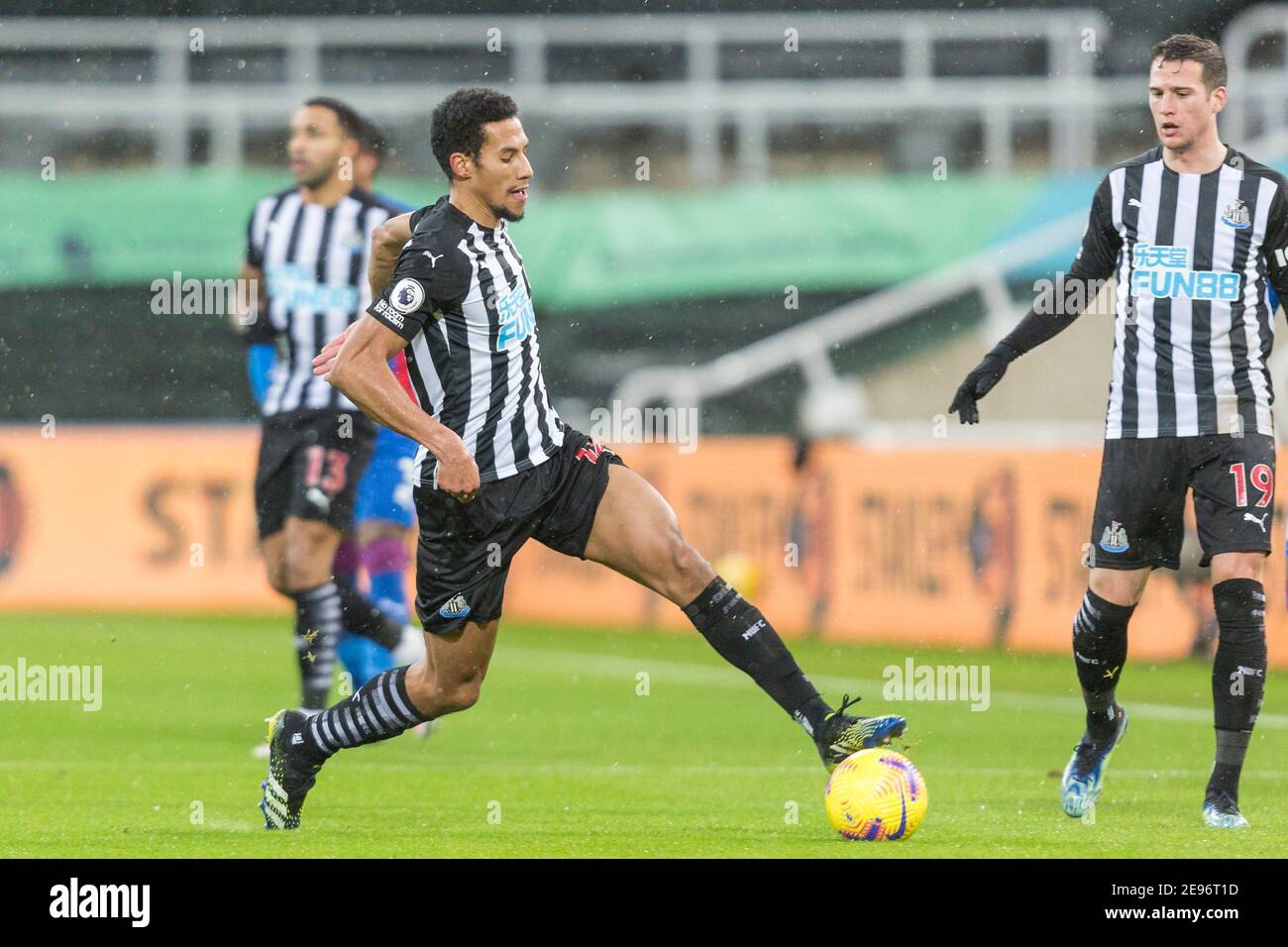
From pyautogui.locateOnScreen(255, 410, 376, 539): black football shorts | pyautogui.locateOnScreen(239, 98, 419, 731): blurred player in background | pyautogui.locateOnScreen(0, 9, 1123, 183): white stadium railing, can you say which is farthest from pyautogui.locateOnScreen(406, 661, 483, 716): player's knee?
pyautogui.locateOnScreen(0, 9, 1123, 183): white stadium railing

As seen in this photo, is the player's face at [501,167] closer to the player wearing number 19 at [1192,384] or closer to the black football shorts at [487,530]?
the black football shorts at [487,530]

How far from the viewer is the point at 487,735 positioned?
352 inches

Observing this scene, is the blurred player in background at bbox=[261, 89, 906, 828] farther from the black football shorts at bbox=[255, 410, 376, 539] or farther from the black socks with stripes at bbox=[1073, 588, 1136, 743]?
the black football shorts at bbox=[255, 410, 376, 539]

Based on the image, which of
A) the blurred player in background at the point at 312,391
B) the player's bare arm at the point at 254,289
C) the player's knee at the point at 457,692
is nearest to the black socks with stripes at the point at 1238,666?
the player's knee at the point at 457,692

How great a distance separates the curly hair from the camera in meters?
5.94

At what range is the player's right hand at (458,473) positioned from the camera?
18.3 feet

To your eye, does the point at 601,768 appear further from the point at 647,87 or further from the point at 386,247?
the point at 647,87

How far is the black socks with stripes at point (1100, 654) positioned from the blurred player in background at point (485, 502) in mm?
1030

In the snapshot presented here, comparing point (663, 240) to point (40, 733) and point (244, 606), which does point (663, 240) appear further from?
point (40, 733)

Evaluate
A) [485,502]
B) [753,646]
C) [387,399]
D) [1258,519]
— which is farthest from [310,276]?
[1258,519]

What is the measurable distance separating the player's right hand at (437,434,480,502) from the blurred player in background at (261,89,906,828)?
230mm

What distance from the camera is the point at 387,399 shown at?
5.63 meters

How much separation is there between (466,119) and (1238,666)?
2.70m

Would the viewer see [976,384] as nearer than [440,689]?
No
